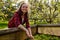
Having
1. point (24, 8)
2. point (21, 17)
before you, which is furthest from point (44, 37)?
point (24, 8)

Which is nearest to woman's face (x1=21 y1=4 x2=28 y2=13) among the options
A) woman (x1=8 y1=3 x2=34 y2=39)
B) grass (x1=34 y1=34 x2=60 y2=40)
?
woman (x1=8 y1=3 x2=34 y2=39)

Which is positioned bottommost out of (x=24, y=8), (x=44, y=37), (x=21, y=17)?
(x=44, y=37)

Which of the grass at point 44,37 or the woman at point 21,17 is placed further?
the grass at point 44,37

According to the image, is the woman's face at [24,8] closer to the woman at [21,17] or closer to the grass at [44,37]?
the woman at [21,17]

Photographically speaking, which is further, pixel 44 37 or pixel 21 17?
pixel 44 37

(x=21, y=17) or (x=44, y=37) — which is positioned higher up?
(x=21, y=17)

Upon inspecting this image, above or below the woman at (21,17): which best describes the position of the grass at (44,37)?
below

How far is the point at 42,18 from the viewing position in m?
9.47

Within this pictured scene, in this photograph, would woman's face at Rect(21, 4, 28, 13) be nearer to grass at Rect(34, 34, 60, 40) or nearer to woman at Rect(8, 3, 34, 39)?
woman at Rect(8, 3, 34, 39)

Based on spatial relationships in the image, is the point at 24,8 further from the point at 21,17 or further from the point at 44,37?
the point at 44,37

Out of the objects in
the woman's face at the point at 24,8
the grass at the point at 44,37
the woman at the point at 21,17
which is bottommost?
the grass at the point at 44,37

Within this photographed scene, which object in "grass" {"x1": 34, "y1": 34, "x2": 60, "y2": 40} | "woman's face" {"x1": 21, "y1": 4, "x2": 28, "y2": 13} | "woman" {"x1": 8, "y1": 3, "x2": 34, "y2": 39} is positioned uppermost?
"woman's face" {"x1": 21, "y1": 4, "x2": 28, "y2": 13}

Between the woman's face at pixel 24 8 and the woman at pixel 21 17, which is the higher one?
the woman's face at pixel 24 8

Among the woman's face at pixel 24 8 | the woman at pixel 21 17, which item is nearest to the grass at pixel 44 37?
the woman at pixel 21 17
